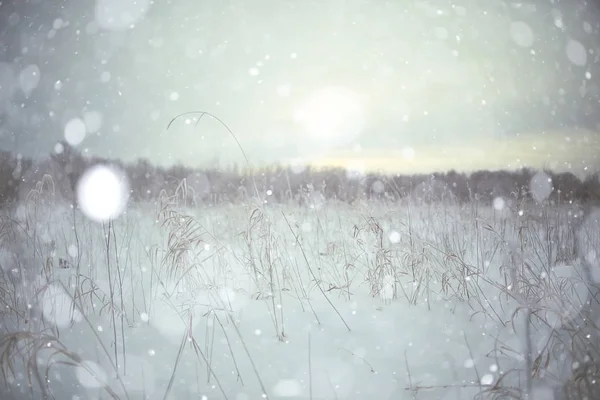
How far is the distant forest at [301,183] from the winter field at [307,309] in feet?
0.33

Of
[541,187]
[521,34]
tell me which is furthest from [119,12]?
[541,187]

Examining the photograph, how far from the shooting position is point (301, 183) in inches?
96.5

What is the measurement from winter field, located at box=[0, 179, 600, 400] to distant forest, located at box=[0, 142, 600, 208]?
99mm

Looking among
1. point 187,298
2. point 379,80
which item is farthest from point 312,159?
point 187,298

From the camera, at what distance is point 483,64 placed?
218 cm

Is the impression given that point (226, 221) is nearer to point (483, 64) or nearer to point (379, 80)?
point (379, 80)

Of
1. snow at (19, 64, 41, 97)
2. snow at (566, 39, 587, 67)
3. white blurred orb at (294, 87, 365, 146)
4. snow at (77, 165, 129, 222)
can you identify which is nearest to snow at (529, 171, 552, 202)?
snow at (566, 39, 587, 67)

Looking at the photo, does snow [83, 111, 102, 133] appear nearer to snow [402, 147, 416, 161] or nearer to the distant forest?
the distant forest

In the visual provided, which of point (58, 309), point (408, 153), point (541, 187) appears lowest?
point (58, 309)

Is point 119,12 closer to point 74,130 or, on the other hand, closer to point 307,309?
point 74,130

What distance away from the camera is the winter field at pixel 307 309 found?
1188mm

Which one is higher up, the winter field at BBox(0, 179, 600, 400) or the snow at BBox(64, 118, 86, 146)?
the snow at BBox(64, 118, 86, 146)

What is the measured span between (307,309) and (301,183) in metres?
1.01

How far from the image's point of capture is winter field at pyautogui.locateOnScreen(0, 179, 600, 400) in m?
1.19
